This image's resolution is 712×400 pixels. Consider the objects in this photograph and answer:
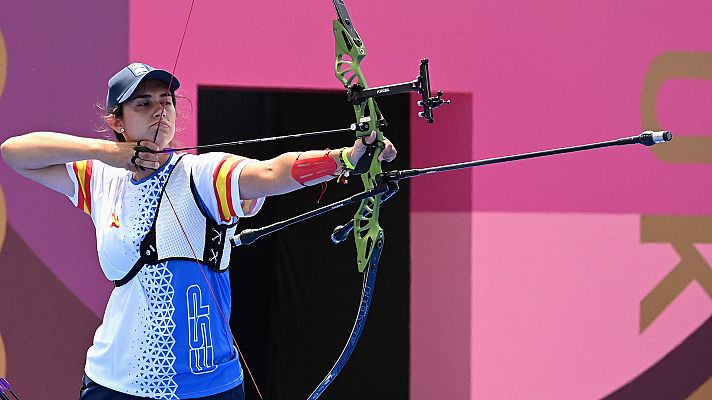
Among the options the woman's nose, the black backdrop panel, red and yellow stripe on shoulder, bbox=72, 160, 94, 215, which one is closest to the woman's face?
the woman's nose

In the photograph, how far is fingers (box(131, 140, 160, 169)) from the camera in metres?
1.77

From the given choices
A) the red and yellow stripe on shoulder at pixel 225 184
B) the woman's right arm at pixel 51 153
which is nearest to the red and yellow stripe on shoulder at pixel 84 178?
the woman's right arm at pixel 51 153

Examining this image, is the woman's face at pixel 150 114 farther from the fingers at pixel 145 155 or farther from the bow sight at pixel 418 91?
the bow sight at pixel 418 91

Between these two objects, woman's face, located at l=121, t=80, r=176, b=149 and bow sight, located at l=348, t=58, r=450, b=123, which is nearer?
bow sight, located at l=348, t=58, r=450, b=123

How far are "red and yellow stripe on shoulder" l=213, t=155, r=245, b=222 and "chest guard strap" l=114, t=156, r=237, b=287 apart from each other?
0.05 meters

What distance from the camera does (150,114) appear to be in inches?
72.8

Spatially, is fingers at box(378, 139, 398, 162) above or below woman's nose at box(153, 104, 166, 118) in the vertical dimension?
Result: below

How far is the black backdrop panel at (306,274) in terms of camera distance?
3027mm

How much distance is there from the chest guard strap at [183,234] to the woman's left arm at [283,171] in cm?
10

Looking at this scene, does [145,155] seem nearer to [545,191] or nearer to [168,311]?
[168,311]

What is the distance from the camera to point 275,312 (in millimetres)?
3076

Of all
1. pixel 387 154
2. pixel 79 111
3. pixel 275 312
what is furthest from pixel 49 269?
pixel 387 154

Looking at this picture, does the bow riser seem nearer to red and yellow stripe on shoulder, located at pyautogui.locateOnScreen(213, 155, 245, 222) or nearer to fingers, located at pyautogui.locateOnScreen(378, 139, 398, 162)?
fingers, located at pyautogui.locateOnScreen(378, 139, 398, 162)

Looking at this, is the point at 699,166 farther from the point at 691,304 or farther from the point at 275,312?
the point at 275,312
